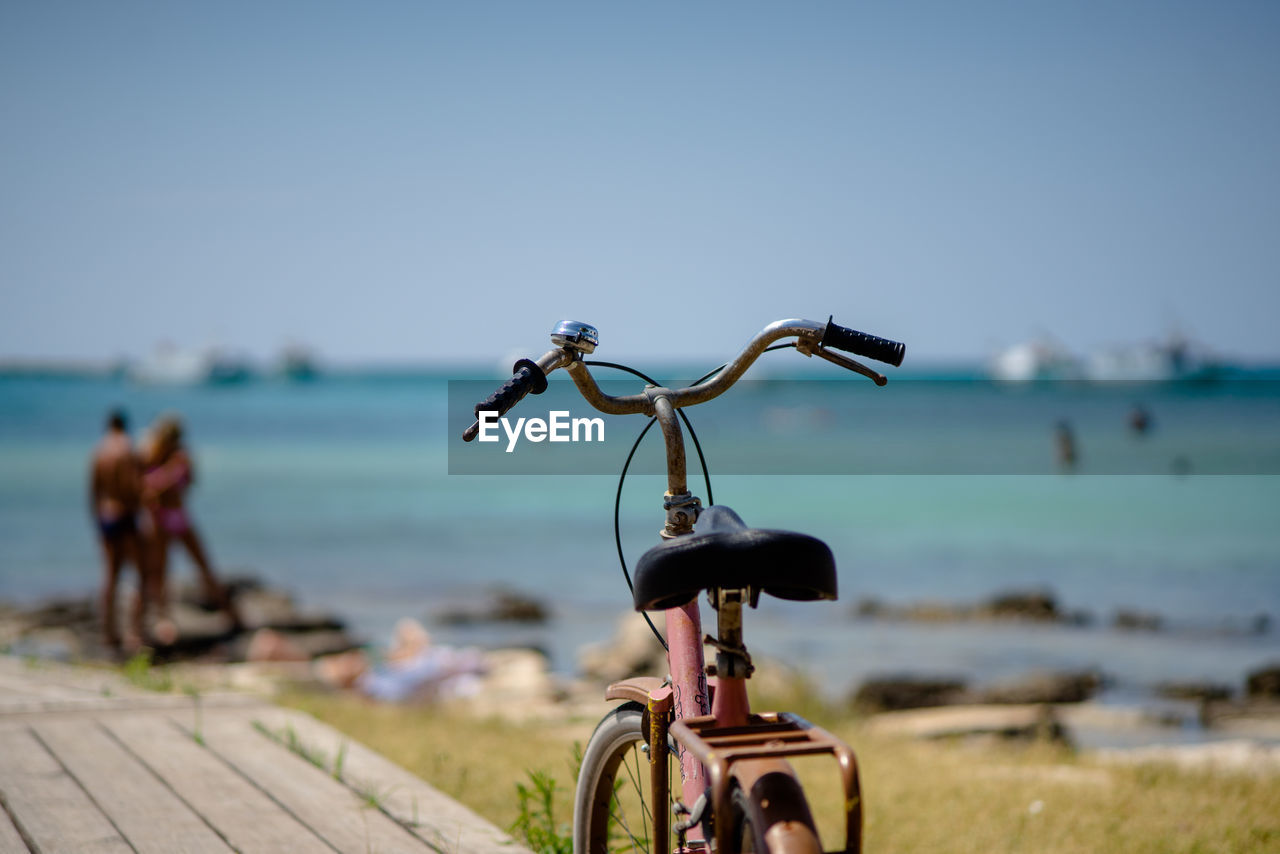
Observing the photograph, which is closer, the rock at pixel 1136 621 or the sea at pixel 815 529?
the sea at pixel 815 529

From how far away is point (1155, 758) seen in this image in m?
6.55

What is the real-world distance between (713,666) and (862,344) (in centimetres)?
79

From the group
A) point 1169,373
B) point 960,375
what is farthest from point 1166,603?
point 960,375

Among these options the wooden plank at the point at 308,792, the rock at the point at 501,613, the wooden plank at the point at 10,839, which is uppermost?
the wooden plank at the point at 10,839

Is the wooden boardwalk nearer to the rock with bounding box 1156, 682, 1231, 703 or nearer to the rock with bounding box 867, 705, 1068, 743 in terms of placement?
the rock with bounding box 867, 705, 1068, 743

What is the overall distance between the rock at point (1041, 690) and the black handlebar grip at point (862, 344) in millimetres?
7795

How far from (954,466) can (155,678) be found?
35.8 meters

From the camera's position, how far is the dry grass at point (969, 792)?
4.36 metres

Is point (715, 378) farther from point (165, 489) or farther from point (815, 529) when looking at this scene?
point (815, 529)

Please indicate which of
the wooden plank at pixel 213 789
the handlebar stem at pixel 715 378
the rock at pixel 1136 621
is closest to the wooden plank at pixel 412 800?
the wooden plank at pixel 213 789

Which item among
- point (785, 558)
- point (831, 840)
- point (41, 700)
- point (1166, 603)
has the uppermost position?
point (785, 558)

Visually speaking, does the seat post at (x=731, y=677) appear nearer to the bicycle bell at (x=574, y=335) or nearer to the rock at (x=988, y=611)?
the bicycle bell at (x=574, y=335)

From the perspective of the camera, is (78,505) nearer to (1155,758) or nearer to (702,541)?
(1155,758)

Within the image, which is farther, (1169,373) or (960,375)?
(960,375)
